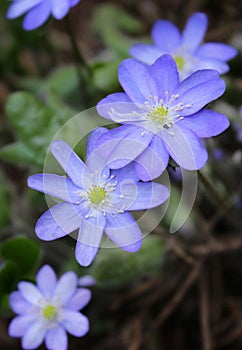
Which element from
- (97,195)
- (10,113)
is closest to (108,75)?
(10,113)

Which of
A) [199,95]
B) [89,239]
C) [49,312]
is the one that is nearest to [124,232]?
[89,239]

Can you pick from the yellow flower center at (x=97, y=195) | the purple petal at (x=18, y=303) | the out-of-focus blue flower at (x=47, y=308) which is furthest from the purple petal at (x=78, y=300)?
the yellow flower center at (x=97, y=195)

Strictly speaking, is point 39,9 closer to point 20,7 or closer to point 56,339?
point 20,7

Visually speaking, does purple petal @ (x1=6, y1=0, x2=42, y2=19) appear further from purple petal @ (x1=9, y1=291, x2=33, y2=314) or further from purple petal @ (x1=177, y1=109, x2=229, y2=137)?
purple petal @ (x1=9, y1=291, x2=33, y2=314)

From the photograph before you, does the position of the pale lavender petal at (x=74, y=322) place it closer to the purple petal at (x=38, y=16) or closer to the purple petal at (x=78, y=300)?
the purple petal at (x=78, y=300)

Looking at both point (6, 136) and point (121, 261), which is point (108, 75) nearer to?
point (121, 261)

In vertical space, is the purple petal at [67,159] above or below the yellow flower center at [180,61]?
above

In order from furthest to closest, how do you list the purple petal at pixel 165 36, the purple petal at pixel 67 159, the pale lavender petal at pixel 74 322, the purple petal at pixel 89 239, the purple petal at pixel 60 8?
the purple petal at pixel 165 36 → the purple petal at pixel 60 8 → the pale lavender petal at pixel 74 322 → the purple petal at pixel 67 159 → the purple petal at pixel 89 239
